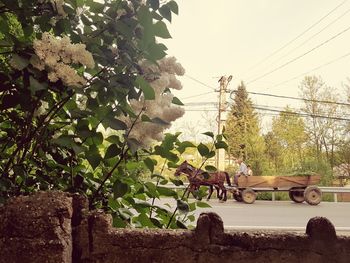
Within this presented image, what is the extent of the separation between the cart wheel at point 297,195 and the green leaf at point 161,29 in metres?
9.45

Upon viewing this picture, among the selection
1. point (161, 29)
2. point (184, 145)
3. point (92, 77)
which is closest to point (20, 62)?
point (92, 77)

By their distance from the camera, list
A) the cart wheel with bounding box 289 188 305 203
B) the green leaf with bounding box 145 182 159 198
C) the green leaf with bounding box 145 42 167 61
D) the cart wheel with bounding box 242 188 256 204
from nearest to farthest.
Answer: the green leaf with bounding box 145 42 167 61 → the green leaf with bounding box 145 182 159 198 → the cart wheel with bounding box 242 188 256 204 → the cart wheel with bounding box 289 188 305 203

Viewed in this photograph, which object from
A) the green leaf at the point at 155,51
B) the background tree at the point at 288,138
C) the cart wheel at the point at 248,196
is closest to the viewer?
the green leaf at the point at 155,51

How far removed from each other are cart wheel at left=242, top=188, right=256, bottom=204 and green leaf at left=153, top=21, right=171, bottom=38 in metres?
9.02

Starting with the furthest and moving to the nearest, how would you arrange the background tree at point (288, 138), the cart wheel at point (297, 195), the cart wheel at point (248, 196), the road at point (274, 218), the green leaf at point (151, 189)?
the background tree at point (288, 138) → the cart wheel at point (297, 195) → the cart wheel at point (248, 196) → the road at point (274, 218) → the green leaf at point (151, 189)

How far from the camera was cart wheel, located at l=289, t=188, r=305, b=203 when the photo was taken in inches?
382

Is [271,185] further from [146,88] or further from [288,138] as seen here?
[146,88]

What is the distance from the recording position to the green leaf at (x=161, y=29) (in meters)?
→ 0.80

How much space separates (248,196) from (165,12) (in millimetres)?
9072

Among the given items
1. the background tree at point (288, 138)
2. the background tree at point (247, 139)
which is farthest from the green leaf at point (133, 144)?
the background tree at point (288, 138)

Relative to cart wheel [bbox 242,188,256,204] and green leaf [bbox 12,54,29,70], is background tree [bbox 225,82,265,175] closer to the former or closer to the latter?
cart wheel [bbox 242,188,256,204]

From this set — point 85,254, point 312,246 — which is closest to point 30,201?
point 85,254

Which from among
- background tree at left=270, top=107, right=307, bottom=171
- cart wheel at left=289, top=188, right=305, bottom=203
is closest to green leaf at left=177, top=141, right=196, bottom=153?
cart wheel at left=289, top=188, right=305, bottom=203

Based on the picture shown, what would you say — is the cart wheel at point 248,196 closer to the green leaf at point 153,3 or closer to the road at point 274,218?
the road at point 274,218
